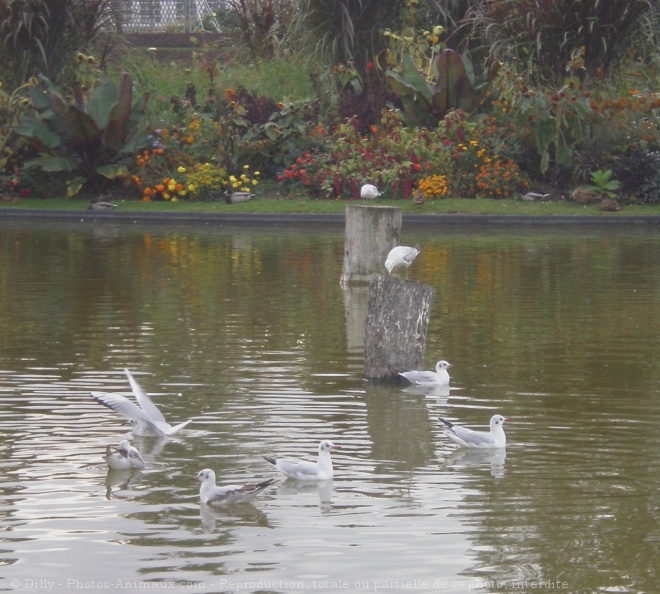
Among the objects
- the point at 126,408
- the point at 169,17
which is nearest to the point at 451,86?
the point at 169,17

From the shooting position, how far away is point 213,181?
24.4 m

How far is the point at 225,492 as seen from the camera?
257 inches

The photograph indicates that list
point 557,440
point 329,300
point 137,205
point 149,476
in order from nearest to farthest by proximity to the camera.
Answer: point 149,476, point 557,440, point 329,300, point 137,205

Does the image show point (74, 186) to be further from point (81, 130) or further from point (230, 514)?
point (230, 514)

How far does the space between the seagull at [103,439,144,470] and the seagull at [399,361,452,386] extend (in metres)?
2.76

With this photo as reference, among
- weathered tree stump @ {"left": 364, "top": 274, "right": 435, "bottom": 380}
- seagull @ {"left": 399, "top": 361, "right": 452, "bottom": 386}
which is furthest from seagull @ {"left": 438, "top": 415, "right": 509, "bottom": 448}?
weathered tree stump @ {"left": 364, "top": 274, "right": 435, "bottom": 380}

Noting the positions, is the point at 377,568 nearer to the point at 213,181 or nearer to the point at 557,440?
the point at 557,440

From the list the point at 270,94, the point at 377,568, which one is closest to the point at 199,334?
the point at 377,568

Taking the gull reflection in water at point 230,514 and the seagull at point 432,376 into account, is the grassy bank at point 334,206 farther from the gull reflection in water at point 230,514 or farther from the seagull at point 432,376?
the gull reflection in water at point 230,514

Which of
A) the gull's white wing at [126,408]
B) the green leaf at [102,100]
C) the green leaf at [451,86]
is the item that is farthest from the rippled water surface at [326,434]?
the green leaf at [102,100]

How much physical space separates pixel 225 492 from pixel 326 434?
1668 mm

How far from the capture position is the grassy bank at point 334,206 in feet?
72.9

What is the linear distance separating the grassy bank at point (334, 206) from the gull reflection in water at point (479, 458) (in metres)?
14.0

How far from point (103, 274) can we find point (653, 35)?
41.9 ft
